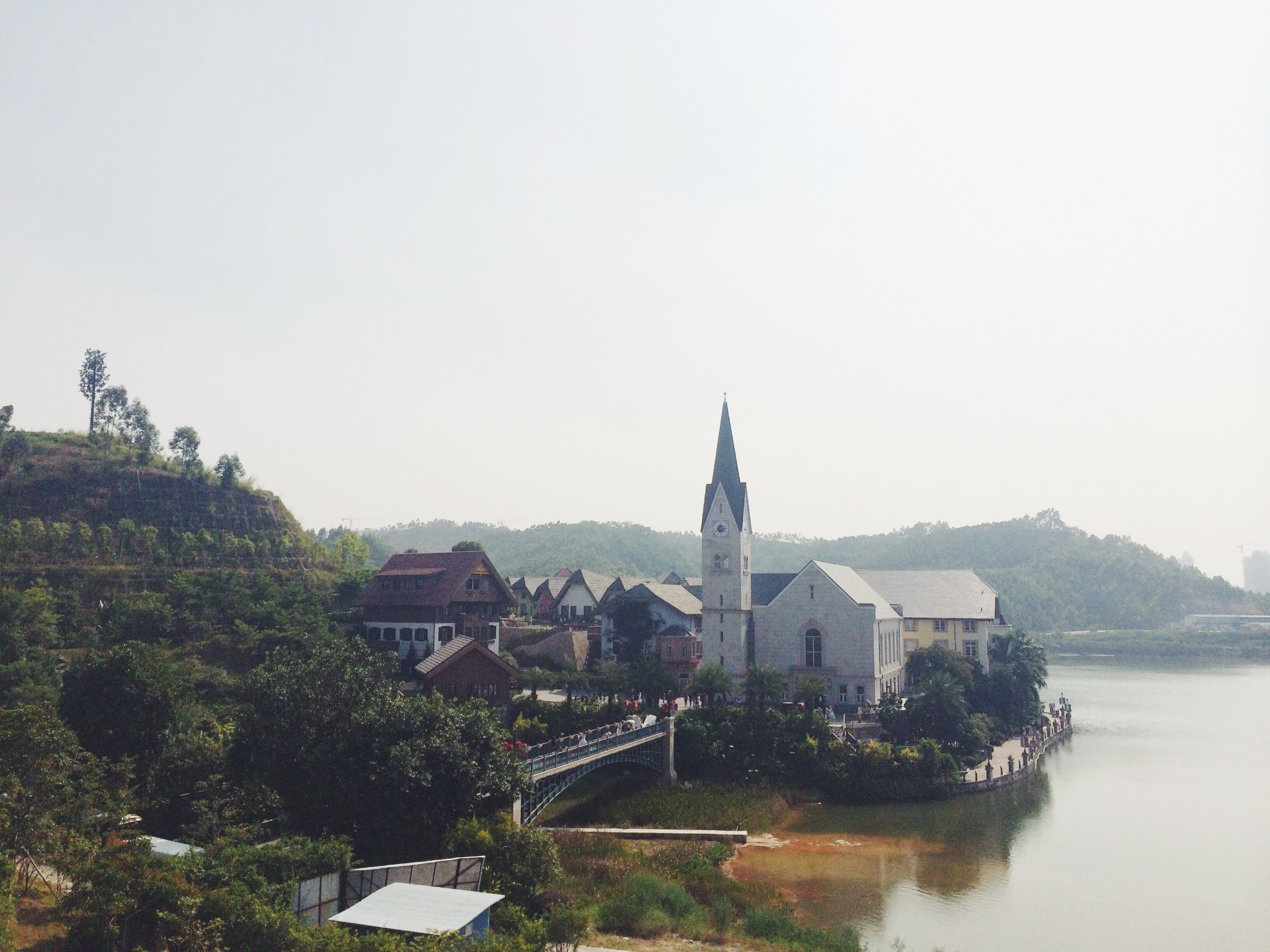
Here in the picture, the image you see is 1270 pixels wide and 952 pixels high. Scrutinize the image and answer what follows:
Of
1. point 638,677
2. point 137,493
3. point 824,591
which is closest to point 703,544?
point 824,591

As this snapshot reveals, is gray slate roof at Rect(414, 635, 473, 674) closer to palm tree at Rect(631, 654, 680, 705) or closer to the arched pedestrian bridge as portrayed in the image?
palm tree at Rect(631, 654, 680, 705)

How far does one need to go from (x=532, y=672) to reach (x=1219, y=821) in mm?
34802

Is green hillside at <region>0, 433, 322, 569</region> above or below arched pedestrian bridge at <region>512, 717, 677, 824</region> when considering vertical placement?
above

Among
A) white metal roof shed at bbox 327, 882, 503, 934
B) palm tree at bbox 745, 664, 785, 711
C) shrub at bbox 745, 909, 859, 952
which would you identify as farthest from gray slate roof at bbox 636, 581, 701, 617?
white metal roof shed at bbox 327, 882, 503, 934

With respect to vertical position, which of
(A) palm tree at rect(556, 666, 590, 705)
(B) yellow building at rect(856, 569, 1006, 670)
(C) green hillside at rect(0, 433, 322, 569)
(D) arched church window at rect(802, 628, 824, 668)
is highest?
(C) green hillside at rect(0, 433, 322, 569)

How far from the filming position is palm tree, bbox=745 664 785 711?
48.8m

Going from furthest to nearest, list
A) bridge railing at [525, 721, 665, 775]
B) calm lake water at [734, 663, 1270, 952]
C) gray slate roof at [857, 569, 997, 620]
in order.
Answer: gray slate roof at [857, 569, 997, 620] → bridge railing at [525, 721, 665, 775] → calm lake water at [734, 663, 1270, 952]

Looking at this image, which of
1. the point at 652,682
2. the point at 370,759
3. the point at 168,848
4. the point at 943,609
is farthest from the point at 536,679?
the point at 168,848

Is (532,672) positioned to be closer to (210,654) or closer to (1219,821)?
(210,654)

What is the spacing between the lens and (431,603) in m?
53.8

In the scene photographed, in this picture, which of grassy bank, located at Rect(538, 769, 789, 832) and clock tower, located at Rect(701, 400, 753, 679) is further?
clock tower, located at Rect(701, 400, 753, 679)

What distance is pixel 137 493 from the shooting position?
6356 centimetres

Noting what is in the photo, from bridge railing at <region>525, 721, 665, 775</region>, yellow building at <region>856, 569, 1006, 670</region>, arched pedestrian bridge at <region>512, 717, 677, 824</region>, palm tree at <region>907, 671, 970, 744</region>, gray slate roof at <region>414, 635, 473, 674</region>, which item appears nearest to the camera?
arched pedestrian bridge at <region>512, 717, 677, 824</region>

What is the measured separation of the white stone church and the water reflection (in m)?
13.0
